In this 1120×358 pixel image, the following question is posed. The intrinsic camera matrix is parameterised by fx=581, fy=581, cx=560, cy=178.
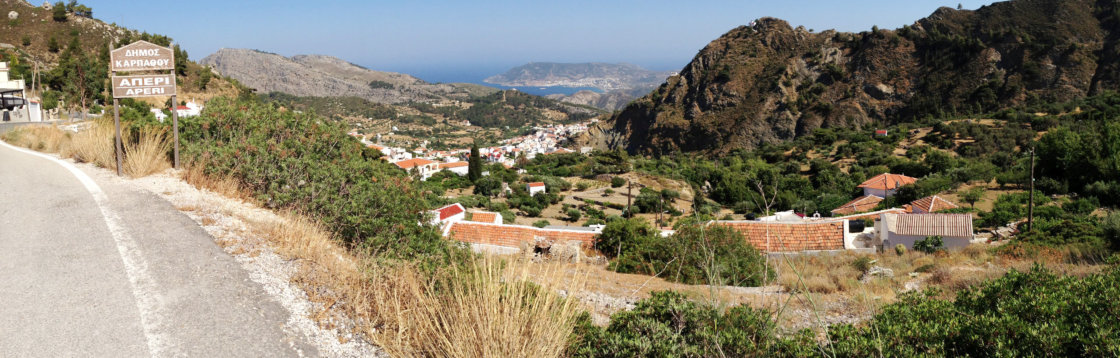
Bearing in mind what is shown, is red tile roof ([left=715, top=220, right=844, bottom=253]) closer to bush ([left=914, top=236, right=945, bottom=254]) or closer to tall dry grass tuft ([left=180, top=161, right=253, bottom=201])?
bush ([left=914, top=236, right=945, bottom=254])

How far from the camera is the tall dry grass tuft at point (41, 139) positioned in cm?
1018

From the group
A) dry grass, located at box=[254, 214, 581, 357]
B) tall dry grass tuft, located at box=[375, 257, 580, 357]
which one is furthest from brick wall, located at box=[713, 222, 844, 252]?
tall dry grass tuft, located at box=[375, 257, 580, 357]

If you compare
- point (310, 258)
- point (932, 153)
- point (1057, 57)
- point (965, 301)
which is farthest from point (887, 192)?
point (1057, 57)

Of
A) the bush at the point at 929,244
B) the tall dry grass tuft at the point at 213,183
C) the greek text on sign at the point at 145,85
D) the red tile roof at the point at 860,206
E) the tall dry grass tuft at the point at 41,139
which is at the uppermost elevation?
the greek text on sign at the point at 145,85

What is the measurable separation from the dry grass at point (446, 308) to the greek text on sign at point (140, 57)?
532 centimetres

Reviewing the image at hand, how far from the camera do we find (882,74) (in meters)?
62.1

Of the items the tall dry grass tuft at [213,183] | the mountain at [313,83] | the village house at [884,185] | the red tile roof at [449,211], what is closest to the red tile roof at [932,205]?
the village house at [884,185]

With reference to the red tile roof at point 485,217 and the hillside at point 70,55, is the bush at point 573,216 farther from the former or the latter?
the hillside at point 70,55

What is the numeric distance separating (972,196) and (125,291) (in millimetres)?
28948

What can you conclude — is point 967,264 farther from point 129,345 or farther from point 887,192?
point 887,192

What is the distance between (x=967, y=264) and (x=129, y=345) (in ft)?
36.3

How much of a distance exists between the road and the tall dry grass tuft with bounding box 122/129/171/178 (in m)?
1.73

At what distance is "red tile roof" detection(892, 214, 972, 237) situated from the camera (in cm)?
1616

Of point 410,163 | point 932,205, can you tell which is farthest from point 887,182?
point 410,163
